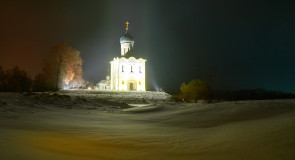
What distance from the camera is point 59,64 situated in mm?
38188

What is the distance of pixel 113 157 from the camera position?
4.51 metres

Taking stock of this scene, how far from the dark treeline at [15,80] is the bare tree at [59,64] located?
11.4 ft

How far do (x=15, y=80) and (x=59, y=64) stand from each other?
7.57 m

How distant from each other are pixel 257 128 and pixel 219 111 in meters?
5.54

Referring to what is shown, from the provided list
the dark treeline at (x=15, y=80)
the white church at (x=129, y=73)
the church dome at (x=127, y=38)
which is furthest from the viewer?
the church dome at (x=127, y=38)

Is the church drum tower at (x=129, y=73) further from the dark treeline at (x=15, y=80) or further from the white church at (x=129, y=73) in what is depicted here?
the dark treeline at (x=15, y=80)

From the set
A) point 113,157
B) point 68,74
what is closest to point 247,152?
point 113,157

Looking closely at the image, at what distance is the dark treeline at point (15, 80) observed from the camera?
3600 cm

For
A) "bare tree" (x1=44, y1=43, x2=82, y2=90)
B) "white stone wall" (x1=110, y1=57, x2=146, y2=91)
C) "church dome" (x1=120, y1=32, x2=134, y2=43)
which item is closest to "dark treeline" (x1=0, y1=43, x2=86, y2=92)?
"bare tree" (x1=44, y1=43, x2=82, y2=90)

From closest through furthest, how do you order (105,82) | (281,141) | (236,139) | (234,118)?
1. (281,141)
2. (236,139)
3. (234,118)
4. (105,82)

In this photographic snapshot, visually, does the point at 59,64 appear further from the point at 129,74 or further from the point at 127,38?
the point at 127,38

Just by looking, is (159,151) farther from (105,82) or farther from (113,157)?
(105,82)

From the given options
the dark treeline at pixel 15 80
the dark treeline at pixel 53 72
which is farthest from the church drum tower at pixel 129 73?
the dark treeline at pixel 15 80

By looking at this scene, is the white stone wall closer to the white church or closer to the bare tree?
the white church
